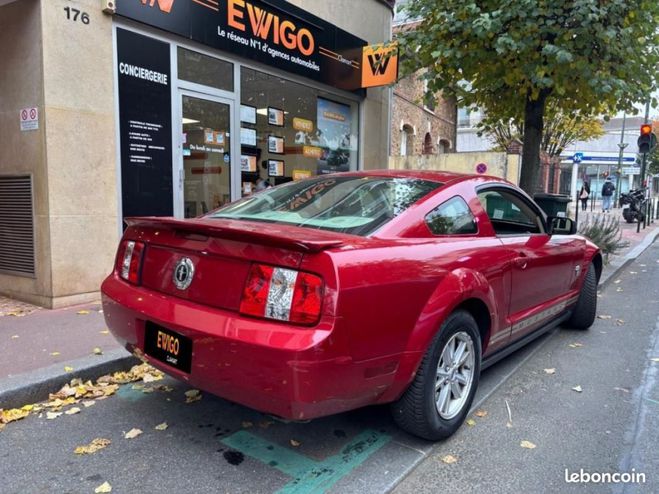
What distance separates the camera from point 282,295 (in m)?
2.35

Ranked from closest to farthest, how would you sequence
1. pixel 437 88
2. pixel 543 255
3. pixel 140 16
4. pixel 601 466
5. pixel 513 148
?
pixel 601 466, pixel 543 255, pixel 140 16, pixel 437 88, pixel 513 148

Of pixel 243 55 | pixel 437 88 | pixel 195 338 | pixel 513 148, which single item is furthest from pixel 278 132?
pixel 513 148

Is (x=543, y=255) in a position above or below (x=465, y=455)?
above

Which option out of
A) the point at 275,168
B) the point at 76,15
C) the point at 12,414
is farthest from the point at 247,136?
the point at 12,414

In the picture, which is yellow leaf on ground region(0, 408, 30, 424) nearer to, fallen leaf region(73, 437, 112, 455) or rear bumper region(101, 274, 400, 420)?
fallen leaf region(73, 437, 112, 455)

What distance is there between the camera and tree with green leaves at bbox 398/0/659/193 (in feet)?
21.4

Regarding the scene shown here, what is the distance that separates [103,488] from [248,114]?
634cm

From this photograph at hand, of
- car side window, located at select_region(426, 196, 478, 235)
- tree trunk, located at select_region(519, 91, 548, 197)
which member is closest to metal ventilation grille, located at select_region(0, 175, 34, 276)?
car side window, located at select_region(426, 196, 478, 235)

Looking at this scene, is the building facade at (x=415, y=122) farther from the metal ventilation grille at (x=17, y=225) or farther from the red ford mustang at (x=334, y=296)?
the red ford mustang at (x=334, y=296)

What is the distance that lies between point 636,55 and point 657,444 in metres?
6.03

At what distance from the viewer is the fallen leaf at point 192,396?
3508 mm

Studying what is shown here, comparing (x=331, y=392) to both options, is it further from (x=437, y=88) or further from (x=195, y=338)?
(x=437, y=88)

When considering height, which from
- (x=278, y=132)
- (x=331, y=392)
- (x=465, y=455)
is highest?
(x=278, y=132)

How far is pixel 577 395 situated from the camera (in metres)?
3.74
